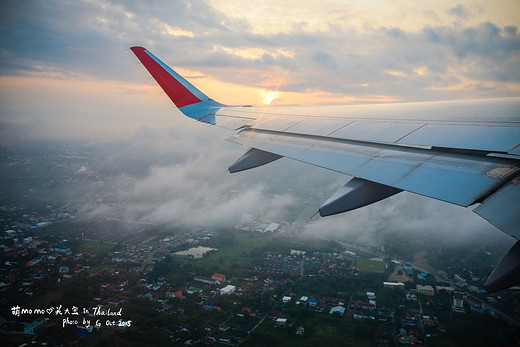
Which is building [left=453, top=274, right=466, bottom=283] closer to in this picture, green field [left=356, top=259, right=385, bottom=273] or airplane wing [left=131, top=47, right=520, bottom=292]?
green field [left=356, top=259, right=385, bottom=273]

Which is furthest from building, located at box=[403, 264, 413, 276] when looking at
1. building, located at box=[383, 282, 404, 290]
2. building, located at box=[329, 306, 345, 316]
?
building, located at box=[329, 306, 345, 316]

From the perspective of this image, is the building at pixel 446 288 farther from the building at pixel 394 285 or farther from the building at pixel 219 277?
the building at pixel 219 277

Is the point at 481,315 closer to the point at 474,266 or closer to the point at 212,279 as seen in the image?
the point at 474,266

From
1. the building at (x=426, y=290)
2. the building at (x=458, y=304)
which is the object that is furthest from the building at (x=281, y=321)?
the building at (x=426, y=290)

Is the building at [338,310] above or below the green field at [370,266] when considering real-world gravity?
above

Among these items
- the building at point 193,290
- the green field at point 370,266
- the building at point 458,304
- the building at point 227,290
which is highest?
the building at point 458,304

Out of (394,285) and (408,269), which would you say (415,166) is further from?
(408,269)
